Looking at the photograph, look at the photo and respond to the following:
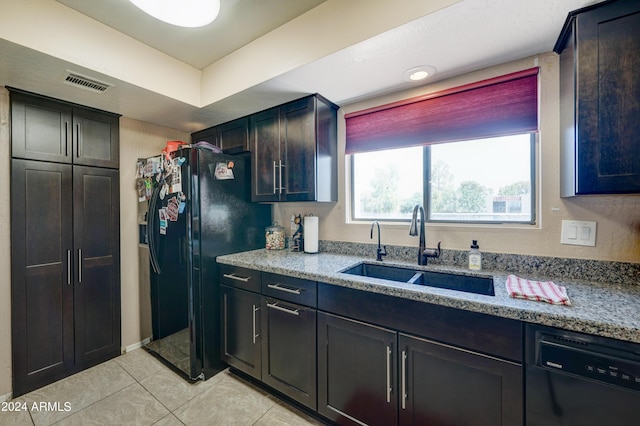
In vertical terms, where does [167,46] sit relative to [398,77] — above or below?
above

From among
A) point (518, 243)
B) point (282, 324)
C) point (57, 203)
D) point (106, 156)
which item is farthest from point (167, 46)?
point (518, 243)

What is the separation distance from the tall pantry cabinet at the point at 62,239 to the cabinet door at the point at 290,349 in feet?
5.16

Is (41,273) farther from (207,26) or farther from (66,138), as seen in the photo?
(207,26)

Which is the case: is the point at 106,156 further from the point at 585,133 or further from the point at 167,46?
the point at 585,133

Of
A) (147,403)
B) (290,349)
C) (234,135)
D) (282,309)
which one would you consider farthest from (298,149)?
(147,403)

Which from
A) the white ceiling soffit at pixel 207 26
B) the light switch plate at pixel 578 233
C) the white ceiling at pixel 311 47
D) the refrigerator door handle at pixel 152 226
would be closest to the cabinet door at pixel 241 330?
the refrigerator door handle at pixel 152 226

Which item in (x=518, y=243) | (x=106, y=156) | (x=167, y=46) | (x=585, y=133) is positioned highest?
(x=167, y=46)

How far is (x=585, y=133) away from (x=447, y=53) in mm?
778

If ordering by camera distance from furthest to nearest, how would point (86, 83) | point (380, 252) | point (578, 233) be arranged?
point (380, 252) → point (86, 83) → point (578, 233)

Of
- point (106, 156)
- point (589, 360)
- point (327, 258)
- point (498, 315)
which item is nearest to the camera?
point (589, 360)

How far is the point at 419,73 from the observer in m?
1.68

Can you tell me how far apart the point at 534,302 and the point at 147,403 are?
2.34 meters

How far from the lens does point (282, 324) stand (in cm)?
171

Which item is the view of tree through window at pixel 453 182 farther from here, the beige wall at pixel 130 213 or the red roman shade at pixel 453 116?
the beige wall at pixel 130 213
